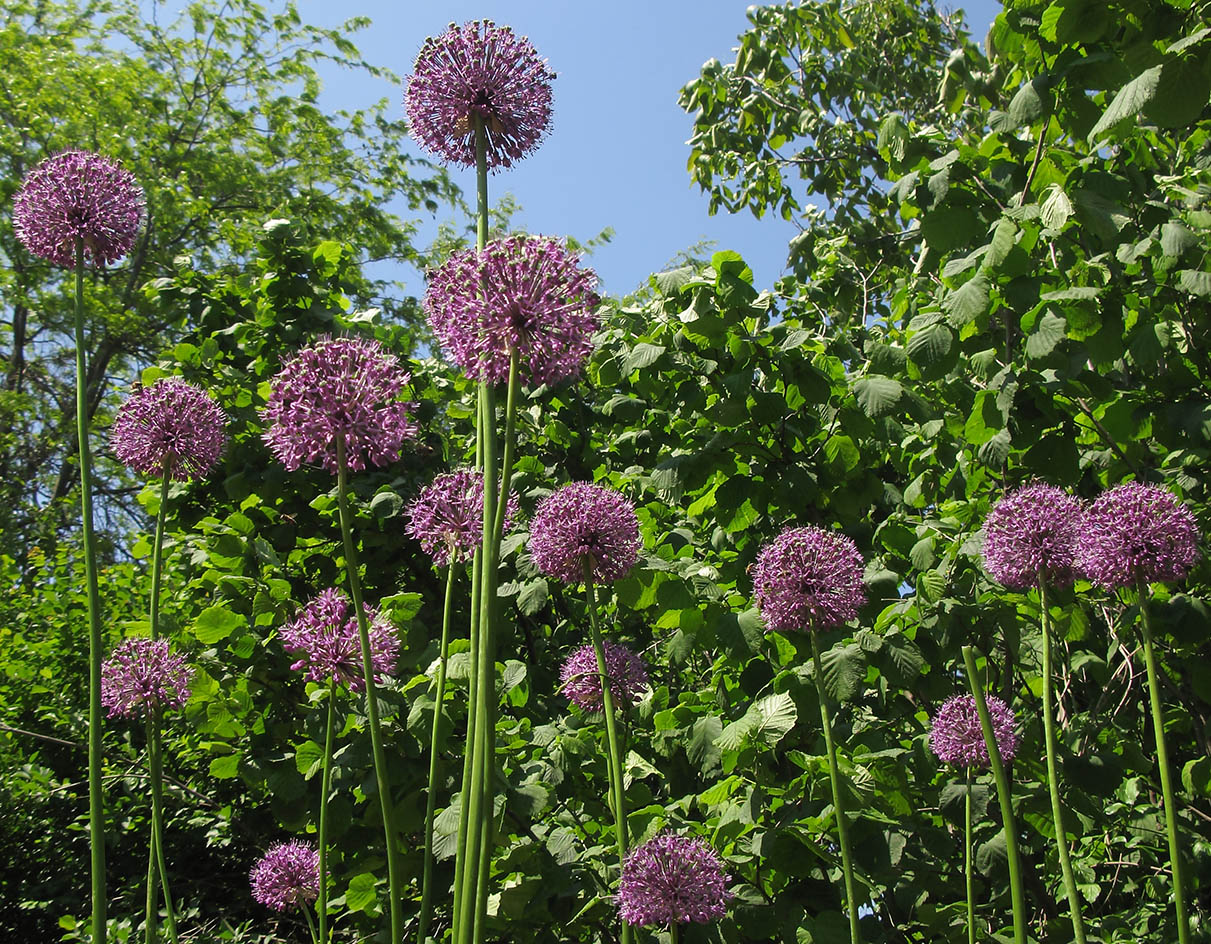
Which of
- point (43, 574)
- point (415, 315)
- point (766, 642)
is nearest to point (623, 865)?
point (766, 642)

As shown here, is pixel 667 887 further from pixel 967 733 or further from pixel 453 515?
pixel 967 733

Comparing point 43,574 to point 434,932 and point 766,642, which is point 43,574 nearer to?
point 434,932

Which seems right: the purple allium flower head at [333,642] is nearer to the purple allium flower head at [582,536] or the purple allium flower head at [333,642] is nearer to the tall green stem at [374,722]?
the purple allium flower head at [582,536]

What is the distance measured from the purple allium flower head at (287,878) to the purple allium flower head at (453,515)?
1.80 meters

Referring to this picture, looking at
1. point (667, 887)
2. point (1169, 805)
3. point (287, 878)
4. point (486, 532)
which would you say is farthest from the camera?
point (287, 878)

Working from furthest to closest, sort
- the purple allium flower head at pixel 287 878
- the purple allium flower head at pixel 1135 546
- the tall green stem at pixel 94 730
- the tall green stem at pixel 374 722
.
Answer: the purple allium flower head at pixel 287 878 → the purple allium flower head at pixel 1135 546 → the tall green stem at pixel 94 730 → the tall green stem at pixel 374 722

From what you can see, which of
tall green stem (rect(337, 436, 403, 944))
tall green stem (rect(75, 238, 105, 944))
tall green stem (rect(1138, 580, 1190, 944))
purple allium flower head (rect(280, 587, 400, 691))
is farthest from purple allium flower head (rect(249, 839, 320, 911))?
tall green stem (rect(1138, 580, 1190, 944))

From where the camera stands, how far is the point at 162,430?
267 centimetres

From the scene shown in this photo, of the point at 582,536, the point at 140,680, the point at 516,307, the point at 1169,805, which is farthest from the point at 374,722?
the point at 1169,805

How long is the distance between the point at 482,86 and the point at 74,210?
46.7 inches

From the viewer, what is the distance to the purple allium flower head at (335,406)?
1.82 meters

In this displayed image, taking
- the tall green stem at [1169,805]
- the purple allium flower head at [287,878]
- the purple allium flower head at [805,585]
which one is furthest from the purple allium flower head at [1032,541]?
the purple allium flower head at [287,878]

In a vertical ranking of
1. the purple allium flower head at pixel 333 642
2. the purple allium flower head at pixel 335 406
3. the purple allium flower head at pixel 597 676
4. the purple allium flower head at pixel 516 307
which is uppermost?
the purple allium flower head at pixel 516 307

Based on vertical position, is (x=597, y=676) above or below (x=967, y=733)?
above
